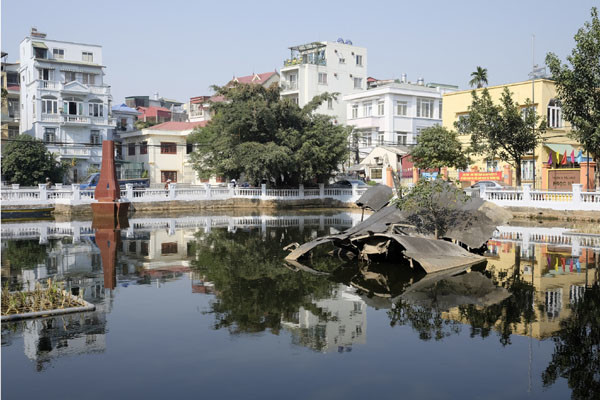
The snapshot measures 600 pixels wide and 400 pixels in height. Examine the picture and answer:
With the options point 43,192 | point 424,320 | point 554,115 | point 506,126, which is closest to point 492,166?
point 554,115

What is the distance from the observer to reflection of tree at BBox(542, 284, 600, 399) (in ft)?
24.0

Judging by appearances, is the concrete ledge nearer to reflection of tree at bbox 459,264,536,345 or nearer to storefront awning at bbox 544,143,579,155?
storefront awning at bbox 544,143,579,155

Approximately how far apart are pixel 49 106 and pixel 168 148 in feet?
38.2

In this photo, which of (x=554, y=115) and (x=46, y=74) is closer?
(x=554, y=115)

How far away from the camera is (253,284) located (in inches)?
527

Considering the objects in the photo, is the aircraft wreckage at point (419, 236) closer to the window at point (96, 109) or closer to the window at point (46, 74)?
the window at point (96, 109)

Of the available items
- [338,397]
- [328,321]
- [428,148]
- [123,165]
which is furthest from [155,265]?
[123,165]

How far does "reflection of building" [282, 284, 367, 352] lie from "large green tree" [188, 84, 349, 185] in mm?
24713

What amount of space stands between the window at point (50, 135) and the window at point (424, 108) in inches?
1235

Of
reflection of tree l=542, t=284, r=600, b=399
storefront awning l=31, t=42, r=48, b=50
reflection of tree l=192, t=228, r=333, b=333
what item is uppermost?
storefront awning l=31, t=42, r=48, b=50

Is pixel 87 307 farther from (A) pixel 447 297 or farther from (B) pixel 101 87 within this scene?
(B) pixel 101 87

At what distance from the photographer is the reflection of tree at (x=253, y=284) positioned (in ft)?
34.4

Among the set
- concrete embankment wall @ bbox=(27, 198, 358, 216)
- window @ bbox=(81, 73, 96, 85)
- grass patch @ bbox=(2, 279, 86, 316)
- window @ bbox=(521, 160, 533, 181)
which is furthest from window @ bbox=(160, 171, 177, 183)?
grass patch @ bbox=(2, 279, 86, 316)

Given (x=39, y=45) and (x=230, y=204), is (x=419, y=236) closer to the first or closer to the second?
(x=230, y=204)
